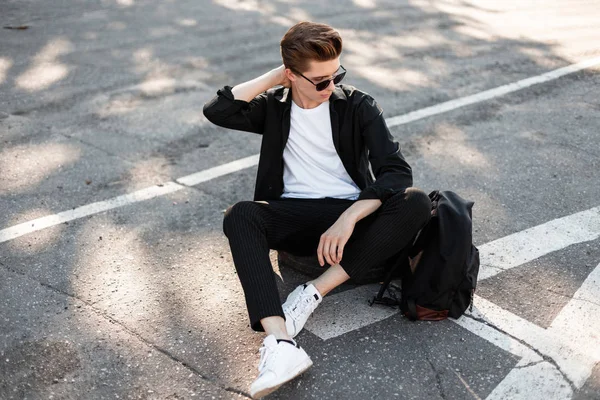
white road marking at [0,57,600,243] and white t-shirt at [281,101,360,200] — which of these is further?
white road marking at [0,57,600,243]

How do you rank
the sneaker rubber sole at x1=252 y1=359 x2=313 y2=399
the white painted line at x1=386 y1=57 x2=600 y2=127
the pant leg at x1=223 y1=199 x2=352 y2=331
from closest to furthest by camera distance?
the sneaker rubber sole at x1=252 y1=359 x2=313 y2=399 → the pant leg at x1=223 y1=199 x2=352 y2=331 → the white painted line at x1=386 y1=57 x2=600 y2=127

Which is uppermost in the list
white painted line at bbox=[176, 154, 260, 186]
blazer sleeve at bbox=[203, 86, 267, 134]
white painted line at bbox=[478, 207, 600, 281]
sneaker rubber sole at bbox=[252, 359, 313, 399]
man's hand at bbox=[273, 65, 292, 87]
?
man's hand at bbox=[273, 65, 292, 87]

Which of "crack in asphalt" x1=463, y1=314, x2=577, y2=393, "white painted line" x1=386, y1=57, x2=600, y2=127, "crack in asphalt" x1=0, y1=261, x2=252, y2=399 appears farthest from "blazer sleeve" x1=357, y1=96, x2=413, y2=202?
"white painted line" x1=386, y1=57, x2=600, y2=127

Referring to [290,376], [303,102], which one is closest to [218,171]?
[303,102]

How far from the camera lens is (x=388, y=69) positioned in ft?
25.8

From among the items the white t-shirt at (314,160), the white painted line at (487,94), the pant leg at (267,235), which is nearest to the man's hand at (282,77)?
the white t-shirt at (314,160)

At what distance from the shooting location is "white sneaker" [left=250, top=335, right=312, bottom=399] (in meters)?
3.14

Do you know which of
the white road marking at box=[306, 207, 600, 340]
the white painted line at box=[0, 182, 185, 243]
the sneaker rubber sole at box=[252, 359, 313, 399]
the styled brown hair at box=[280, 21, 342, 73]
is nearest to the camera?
the sneaker rubber sole at box=[252, 359, 313, 399]

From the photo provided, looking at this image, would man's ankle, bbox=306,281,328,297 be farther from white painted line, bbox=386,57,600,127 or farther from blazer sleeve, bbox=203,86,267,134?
white painted line, bbox=386,57,600,127

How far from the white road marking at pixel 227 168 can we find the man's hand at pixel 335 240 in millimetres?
1976

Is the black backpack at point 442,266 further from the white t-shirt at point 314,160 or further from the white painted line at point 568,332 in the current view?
the white t-shirt at point 314,160

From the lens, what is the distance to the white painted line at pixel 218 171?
5.46 metres

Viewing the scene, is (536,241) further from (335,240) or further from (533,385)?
(335,240)

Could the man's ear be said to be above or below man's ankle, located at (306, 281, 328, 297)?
above
